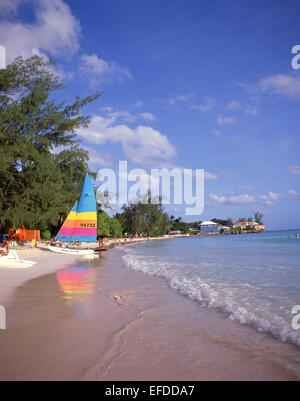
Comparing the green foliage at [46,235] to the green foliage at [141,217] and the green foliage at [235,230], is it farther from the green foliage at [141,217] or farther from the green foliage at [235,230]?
the green foliage at [235,230]

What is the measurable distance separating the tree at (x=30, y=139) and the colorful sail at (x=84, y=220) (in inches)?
97.8

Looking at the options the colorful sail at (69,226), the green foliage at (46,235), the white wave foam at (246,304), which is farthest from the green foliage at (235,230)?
the white wave foam at (246,304)

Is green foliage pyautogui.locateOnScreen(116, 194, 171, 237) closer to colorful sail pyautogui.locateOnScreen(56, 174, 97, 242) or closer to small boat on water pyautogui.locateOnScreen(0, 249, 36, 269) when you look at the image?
colorful sail pyautogui.locateOnScreen(56, 174, 97, 242)

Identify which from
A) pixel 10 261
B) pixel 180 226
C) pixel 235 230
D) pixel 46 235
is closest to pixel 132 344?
pixel 10 261

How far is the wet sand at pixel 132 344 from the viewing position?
3.46 meters

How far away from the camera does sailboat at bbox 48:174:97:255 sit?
25.1 m

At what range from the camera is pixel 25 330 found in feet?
16.1

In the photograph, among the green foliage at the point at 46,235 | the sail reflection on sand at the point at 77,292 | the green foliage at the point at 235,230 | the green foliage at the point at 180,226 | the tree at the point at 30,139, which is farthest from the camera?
the green foliage at the point at 235,230

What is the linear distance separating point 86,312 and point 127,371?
2.96 meters

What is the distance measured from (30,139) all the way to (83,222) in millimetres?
8067

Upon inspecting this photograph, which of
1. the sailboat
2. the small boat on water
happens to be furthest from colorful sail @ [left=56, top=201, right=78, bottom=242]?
the small boat on water

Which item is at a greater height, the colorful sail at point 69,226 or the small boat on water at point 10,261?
the colorful sail at point 69,226

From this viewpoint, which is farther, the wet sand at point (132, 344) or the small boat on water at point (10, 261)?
the small boat on water at point (10, 261)
